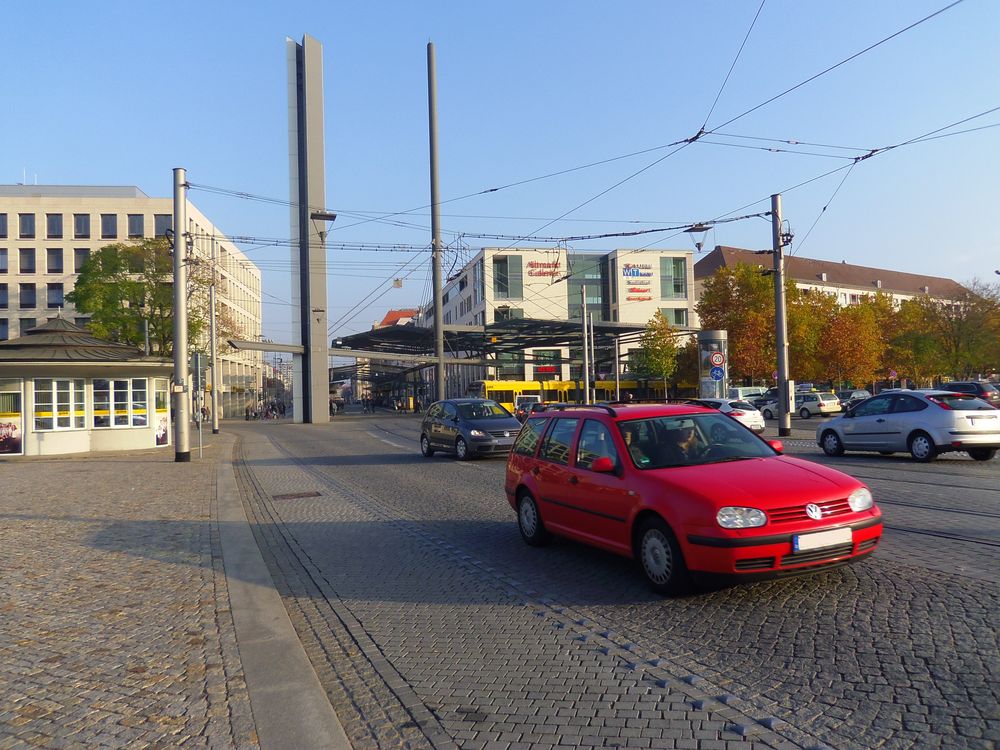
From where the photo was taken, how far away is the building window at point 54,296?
67062mm

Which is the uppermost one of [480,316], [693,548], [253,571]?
[480,316]

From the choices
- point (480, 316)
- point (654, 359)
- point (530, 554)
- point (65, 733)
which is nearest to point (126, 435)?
point (530, 554)

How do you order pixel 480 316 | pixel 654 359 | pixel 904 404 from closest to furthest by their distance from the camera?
pixel 904 404, pixel 654 359, pixel 480 316

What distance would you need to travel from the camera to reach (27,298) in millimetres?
66938

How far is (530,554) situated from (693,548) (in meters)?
2.73

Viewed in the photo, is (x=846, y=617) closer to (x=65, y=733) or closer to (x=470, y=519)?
(x=65, y=733)

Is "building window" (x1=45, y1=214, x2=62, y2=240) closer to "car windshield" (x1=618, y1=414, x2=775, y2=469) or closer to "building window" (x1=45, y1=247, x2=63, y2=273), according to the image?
"building window" (x1=45, y1=247, x2=63, y2=273)

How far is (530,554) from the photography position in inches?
326

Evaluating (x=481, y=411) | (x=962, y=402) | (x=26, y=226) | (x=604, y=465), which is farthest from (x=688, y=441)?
(x=26, y=226)

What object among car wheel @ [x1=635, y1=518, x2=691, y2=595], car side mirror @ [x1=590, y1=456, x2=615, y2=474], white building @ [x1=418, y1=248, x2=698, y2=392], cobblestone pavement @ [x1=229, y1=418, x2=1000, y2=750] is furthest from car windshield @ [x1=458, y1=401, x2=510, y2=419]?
white building @ [x1=418, y1=248, x2=698, y2=392]

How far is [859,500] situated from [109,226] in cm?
7289

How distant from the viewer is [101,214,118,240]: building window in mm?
68062

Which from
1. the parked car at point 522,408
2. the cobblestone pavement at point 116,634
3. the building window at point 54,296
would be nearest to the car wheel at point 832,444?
the parked car at point 522,408

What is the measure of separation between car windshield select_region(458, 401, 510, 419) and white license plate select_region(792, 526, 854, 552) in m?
15.6
